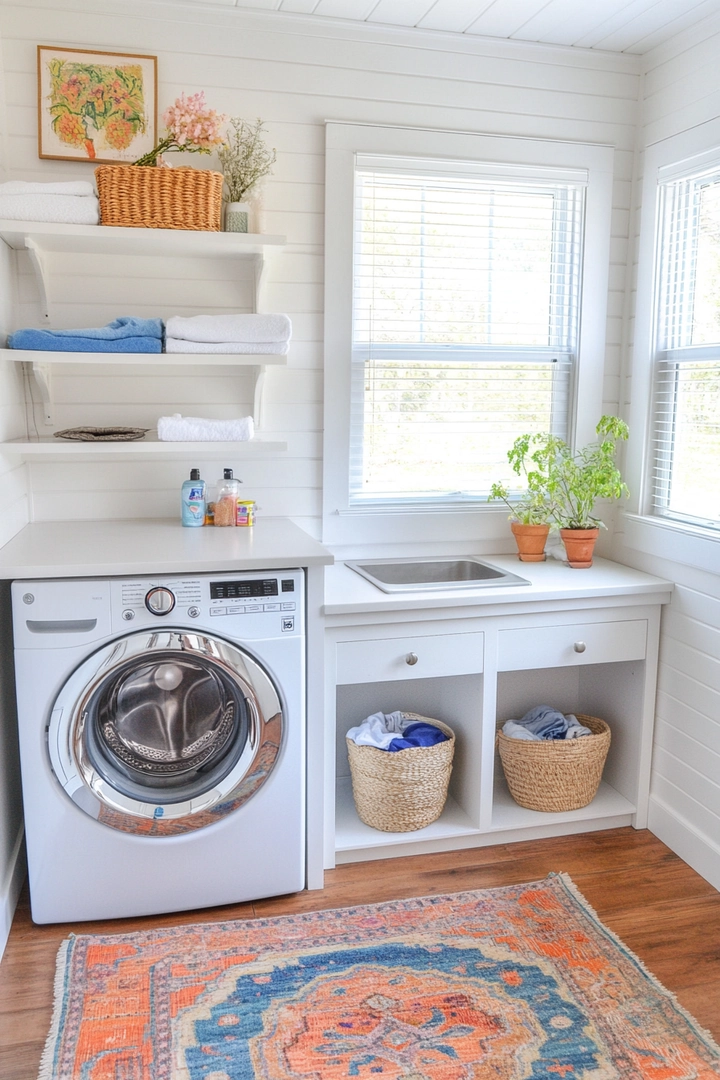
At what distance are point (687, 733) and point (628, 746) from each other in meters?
0.28

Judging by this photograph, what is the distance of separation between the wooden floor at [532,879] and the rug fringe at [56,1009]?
0.02 m

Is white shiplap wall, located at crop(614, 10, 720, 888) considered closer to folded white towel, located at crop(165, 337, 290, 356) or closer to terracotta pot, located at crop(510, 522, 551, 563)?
terracotta pot, located at crop(510, 522, 551, 563)

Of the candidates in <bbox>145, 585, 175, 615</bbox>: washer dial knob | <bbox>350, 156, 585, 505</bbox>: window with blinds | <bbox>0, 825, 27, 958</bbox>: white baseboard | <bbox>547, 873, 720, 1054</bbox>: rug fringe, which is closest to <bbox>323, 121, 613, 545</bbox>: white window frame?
<bbox>350, 156, 585, 505</bbox>: window with blinds

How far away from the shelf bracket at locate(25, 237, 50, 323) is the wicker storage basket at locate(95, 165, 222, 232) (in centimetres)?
23

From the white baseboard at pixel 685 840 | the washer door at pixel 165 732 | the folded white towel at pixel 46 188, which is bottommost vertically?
the white baseboard at pixel 685 840

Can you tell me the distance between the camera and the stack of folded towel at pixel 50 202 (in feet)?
7.59

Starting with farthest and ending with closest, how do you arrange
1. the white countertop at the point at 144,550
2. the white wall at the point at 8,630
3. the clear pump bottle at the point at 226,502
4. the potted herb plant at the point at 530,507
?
the potted herb plant at the point at 530,507, the clear pump bottle at the point at 226,502, the white wall at the point at 8,630, the white countertop at the point at 144,550

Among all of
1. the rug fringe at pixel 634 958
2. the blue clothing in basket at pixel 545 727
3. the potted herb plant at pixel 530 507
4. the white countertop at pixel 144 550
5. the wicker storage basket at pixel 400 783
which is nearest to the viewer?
the rug fringe at pixel 634 958

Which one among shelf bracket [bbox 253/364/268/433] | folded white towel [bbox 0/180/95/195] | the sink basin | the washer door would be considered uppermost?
folded white towel [bbox 0/180/95/195]

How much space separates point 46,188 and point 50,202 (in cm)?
4

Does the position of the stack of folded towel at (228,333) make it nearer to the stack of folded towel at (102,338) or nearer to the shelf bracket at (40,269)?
the stack of folded towel at (102,338)

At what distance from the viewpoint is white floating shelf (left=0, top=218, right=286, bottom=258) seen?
235cm

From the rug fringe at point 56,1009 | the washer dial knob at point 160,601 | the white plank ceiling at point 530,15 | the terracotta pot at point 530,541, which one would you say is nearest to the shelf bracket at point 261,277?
the white plank ceiling at point 530,15

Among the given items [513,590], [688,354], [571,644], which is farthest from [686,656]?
[688,354]
